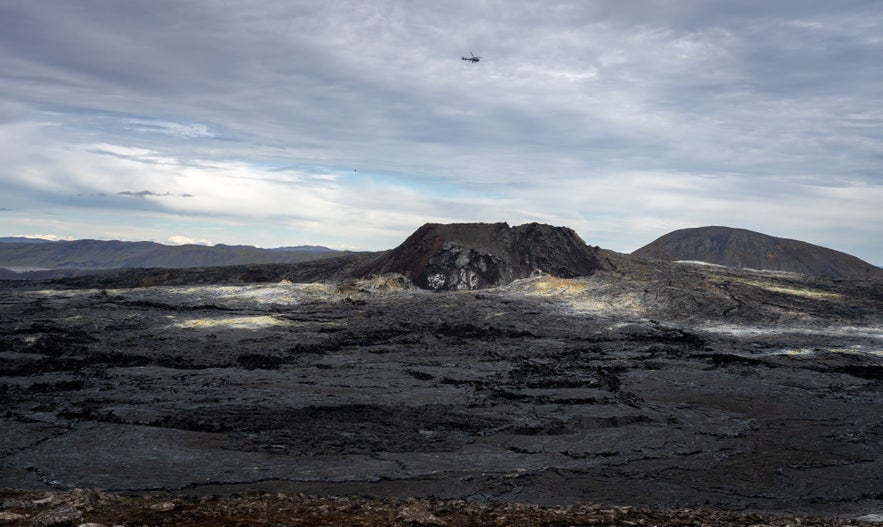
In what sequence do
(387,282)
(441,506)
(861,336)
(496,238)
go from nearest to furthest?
1. (441,506)
2. (861,336)
3. (387,282)
4. (496,238)

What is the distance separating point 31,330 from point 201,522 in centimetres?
3046

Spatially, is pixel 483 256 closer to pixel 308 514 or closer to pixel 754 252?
pixel 308 514

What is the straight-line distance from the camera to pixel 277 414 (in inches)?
683

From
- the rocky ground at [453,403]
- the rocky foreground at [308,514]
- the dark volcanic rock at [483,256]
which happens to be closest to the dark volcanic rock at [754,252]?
the dark volcanic rock at [483,256]

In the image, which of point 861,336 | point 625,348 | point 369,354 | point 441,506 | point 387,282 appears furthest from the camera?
point 387,282

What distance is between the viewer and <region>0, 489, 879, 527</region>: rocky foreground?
784 cm

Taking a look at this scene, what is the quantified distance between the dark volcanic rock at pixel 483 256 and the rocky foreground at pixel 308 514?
145 ft

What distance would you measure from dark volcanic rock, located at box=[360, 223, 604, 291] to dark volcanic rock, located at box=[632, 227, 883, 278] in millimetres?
45648

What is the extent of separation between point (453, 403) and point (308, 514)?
11.0m

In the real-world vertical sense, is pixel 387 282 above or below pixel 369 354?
above

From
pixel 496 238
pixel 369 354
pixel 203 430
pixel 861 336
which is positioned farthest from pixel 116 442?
pixel 496 238

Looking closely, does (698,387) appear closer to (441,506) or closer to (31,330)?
(441,506)

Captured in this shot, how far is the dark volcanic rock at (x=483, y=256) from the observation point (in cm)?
5497

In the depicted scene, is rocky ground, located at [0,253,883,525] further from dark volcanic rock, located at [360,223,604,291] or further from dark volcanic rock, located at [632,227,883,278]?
dark volcanic rock, located at [632,227,883,278]
